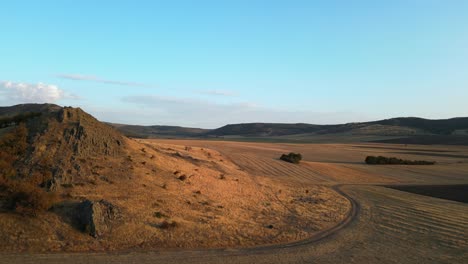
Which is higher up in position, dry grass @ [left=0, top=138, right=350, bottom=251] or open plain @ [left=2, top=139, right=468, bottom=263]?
dry grass @ [left=0, top=138, right=350, bottom=251]

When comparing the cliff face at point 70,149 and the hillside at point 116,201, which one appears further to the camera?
the cliff face at point 70,149

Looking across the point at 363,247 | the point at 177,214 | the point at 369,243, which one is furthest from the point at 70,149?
the point at 369,243

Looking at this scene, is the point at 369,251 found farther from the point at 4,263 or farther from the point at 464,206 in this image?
the point at 464,206

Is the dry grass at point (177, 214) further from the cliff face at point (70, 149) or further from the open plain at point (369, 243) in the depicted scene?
the open plain at point (369, 243)

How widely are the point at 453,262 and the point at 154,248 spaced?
28.6 ft

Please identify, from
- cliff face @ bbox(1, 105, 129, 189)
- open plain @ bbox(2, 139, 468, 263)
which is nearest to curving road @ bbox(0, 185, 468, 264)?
open plain @ bbox(2, 139, 468, 263)

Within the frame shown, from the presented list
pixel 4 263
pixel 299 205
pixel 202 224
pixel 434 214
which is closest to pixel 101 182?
pixel 202 224

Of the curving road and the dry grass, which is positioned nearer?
the curving road

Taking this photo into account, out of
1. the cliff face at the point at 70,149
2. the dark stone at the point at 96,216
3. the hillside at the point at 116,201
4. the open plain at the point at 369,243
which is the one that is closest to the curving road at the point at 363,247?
the open plain at the point at 369,243

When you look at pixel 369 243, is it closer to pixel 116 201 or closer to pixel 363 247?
pixel 363 247

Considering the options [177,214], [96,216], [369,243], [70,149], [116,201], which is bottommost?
[369,243]

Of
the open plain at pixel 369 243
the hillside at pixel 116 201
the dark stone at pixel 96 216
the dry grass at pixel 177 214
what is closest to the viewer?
the open plain at pixel 369 243

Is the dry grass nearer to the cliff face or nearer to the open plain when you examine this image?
the cliff face

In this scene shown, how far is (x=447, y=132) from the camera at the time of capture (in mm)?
147250
